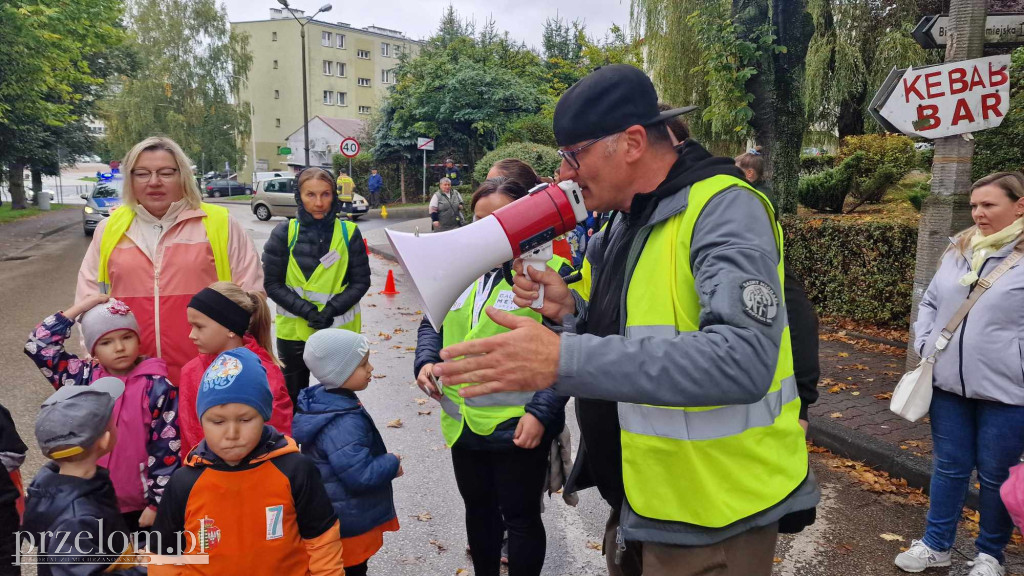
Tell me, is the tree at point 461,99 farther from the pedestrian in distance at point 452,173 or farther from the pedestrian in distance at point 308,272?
the pedestrian in distance at point 308,272

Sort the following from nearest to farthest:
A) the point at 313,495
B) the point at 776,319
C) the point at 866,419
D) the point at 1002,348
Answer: the point at 776,319, the point at 313,495, the point at 1002,348, the point at 866,419

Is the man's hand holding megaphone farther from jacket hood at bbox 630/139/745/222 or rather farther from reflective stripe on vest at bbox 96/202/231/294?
reflective stripe on vest at bbox 96/202/231/294

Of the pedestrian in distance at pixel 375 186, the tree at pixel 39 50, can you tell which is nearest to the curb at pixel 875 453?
the tree at pixel 39 50

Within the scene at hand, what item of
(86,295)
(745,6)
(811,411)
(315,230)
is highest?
(745,6)

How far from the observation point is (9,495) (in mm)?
2352

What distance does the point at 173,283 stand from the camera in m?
3.24

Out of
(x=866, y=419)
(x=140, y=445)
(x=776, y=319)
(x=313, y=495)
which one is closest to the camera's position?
(x=776, y=319)

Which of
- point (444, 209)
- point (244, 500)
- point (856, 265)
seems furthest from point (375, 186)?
point (244, 500)

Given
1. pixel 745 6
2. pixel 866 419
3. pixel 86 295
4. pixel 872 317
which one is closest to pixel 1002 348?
pixel 866 419

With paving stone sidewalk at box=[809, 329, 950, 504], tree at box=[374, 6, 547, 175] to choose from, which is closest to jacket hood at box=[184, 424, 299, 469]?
paving stone sidewalk at box=[809, 329, 950, 504]

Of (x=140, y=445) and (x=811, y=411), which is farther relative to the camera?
(x=811, y=411)

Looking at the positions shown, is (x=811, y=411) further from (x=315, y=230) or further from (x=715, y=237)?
(x=715, y=237)

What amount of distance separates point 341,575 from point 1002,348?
119 inches

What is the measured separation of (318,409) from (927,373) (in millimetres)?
2916
